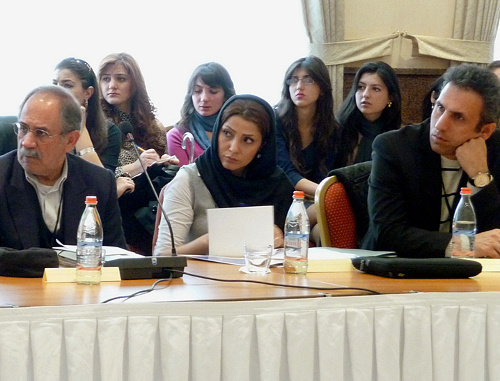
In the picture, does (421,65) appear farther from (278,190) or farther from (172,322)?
(172,322)

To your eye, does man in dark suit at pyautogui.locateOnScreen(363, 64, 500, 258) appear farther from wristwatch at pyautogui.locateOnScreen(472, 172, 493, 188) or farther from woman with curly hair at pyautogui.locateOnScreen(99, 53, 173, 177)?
woman with curly hair at pyautogui.locateOnScreen(99, 53, 173, 177)

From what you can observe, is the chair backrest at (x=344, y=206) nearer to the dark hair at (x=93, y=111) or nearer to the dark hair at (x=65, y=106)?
the dark hair at (x=65, y=106)

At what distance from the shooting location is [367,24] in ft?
18.5

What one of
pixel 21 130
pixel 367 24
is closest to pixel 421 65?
pixel 367 24

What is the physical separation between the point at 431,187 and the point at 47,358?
A: 165 cm

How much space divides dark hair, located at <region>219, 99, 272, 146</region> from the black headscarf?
1cm

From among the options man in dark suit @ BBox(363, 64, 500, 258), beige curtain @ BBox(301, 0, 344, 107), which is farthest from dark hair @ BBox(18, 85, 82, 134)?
beige curtain @ BBox(301, 0, 344, 107)

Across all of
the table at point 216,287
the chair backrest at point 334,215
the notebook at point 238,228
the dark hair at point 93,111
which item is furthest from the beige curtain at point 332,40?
the table at point 216,287

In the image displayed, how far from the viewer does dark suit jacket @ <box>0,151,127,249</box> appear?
231 cm

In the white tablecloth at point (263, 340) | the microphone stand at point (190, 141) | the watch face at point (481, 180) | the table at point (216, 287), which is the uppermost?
the microphone stand at point (190, 141)

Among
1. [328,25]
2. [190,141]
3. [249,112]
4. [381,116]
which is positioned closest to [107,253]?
[249,112]

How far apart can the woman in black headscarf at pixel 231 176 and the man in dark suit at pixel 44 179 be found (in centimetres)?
34

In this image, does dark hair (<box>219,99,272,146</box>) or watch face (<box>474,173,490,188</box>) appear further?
dark hair (<box>219,99,272,146</box>)

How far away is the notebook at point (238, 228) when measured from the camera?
2217mm
